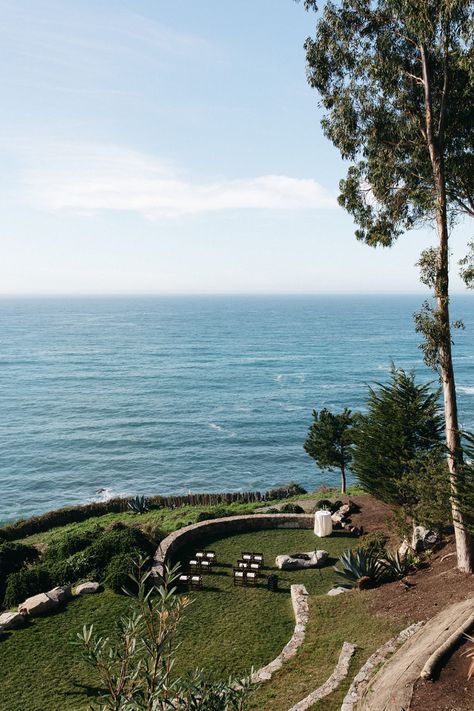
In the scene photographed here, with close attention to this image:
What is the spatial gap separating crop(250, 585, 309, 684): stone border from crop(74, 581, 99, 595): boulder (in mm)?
6904

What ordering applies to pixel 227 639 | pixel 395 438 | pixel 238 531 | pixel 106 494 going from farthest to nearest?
pixel 106 494 < pixel 238 531 < pixel 395 438 < pixel 227 639

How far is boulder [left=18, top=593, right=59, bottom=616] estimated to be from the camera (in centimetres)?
1756

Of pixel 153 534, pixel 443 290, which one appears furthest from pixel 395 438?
pixel 153 534

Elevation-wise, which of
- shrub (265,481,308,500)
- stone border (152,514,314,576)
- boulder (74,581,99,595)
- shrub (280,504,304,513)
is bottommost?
shrub (265,481,308,500)

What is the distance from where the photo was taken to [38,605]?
57.9ft

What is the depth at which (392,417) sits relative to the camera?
23.5 meters

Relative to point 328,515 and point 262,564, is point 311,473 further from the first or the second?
point 262,564

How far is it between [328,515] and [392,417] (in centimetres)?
534

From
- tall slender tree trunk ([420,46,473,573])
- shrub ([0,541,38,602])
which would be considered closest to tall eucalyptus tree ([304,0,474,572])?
tall slender tree trunk ([420,46,473,573])

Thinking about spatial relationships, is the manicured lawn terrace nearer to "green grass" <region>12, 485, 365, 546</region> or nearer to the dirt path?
the dirt path

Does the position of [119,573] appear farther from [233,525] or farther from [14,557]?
[233,525]

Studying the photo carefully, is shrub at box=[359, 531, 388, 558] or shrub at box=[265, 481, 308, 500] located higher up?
shrub at box=[359, 531, 388, 558]

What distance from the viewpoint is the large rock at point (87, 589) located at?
1888 centimetres

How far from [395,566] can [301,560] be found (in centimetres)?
437
